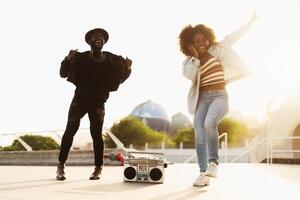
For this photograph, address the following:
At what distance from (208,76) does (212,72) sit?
0.06m

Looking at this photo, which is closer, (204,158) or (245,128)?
(204,158)

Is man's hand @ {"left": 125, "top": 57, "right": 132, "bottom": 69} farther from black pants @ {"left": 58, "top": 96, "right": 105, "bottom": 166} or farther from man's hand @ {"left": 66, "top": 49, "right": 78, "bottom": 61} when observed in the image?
man's hand @ {"left": 66, "top": 49, "right": 78, "bottom": 61}

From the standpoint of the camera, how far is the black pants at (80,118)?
4.68m

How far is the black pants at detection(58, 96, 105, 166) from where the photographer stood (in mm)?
4684

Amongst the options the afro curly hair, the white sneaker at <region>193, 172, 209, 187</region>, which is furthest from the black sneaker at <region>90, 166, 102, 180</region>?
the afro curly hair

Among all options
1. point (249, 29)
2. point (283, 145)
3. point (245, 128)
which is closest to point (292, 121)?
point (283, 145)

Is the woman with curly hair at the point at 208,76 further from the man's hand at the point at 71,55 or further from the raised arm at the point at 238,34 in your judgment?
the man's hand at the point at 71,55

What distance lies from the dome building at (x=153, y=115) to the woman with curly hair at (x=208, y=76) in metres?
81.1

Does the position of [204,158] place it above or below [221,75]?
below

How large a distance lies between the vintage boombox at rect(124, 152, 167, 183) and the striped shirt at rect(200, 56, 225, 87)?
94 cm

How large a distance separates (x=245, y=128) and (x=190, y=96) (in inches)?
2356

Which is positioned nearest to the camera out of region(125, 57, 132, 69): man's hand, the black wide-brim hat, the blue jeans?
the blue jeans

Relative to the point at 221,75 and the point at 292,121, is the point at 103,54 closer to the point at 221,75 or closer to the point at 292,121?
the point at 221,75

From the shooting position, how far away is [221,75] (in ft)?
14.8
